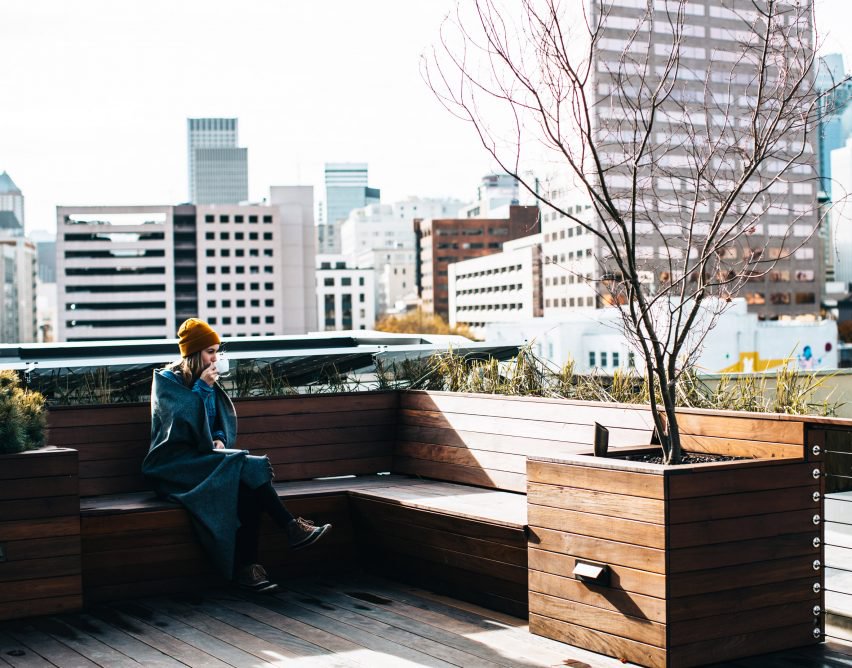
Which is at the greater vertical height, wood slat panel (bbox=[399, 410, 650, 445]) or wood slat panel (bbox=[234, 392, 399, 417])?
wood slat panel (bbox=[234, 392, 399, 417])

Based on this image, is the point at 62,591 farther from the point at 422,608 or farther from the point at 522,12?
the point at 522,12

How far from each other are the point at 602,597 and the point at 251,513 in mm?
1759

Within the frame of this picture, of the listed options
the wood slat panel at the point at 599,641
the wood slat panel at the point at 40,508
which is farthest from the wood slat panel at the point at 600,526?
the wood slat panel at the point at 40,508

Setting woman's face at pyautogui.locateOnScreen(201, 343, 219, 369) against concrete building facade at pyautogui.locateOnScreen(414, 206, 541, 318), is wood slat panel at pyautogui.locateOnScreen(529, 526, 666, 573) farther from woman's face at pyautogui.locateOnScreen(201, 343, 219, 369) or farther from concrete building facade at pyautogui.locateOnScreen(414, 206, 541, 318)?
concrete building facade at pyautogui.locateOnScreen(414, 206, 541, 318)

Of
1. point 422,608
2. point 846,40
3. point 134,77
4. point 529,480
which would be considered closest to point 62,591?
point 422,608

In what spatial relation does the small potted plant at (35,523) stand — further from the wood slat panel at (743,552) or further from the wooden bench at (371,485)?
the wood slat panel at (743,552)

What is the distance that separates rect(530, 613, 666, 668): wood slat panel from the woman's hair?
193 centimetres

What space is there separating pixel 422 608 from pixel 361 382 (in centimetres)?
179

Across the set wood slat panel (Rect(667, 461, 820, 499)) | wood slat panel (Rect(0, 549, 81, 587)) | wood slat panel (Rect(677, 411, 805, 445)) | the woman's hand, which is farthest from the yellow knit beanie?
wood slat panel (Rect(667, 461, 820, 499))

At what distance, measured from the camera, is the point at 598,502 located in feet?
12.1

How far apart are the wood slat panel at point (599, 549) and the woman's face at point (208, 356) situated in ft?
5.87

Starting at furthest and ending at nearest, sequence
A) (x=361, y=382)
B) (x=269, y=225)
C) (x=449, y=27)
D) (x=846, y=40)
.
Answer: (x=269, y=225) → (x=361, y=382) → (x=846, y=40) → (x=449, y=27)

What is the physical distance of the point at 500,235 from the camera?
416 feet

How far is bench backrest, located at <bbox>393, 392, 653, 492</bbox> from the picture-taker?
459 cm
